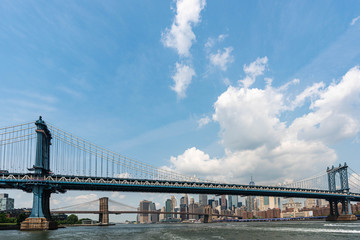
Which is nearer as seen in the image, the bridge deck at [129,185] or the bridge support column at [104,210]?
the bridge deck at [129,185]

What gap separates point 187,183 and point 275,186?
39.8 m

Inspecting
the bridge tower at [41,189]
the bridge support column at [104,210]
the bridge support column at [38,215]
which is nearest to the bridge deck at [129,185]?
the bridge tower at [41,189]

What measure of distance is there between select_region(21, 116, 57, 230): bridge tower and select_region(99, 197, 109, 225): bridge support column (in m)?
103

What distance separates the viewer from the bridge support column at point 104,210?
567ft

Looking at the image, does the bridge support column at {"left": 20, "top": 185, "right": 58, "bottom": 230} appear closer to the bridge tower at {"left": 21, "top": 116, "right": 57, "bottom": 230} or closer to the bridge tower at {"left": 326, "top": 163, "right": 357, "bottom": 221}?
the bridge tower at {"left": 21, "top": 116, "right": 57, "bottom": 230}

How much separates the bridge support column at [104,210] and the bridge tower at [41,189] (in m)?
103

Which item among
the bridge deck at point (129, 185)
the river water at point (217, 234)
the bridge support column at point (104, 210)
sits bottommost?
the bridge support column at point (104, 210)

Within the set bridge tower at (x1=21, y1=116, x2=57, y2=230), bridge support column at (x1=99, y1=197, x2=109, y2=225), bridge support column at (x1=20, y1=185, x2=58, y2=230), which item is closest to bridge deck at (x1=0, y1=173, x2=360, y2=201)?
bridge tower at (x1=21, y1=116, x2=57, y2=230)

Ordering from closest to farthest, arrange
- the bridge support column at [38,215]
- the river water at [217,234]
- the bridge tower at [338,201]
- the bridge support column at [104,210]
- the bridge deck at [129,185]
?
the river water at [217,234] < the bridge support column at [38,215] < the bridge deck at [129,185] < the bridge tower at [338,201] < the bridge support column at [104,210]

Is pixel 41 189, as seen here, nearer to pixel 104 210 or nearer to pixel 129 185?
pixel 129 185

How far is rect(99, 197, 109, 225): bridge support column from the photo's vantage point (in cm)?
17293

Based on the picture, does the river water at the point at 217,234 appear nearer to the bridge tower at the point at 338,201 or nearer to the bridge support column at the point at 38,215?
the bridge support column at the point at 38,215

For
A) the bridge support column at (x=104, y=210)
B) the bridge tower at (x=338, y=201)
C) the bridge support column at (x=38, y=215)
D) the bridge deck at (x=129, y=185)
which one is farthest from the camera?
the bridge support column at (x=104, y=210)

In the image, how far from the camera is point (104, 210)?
584 feet
